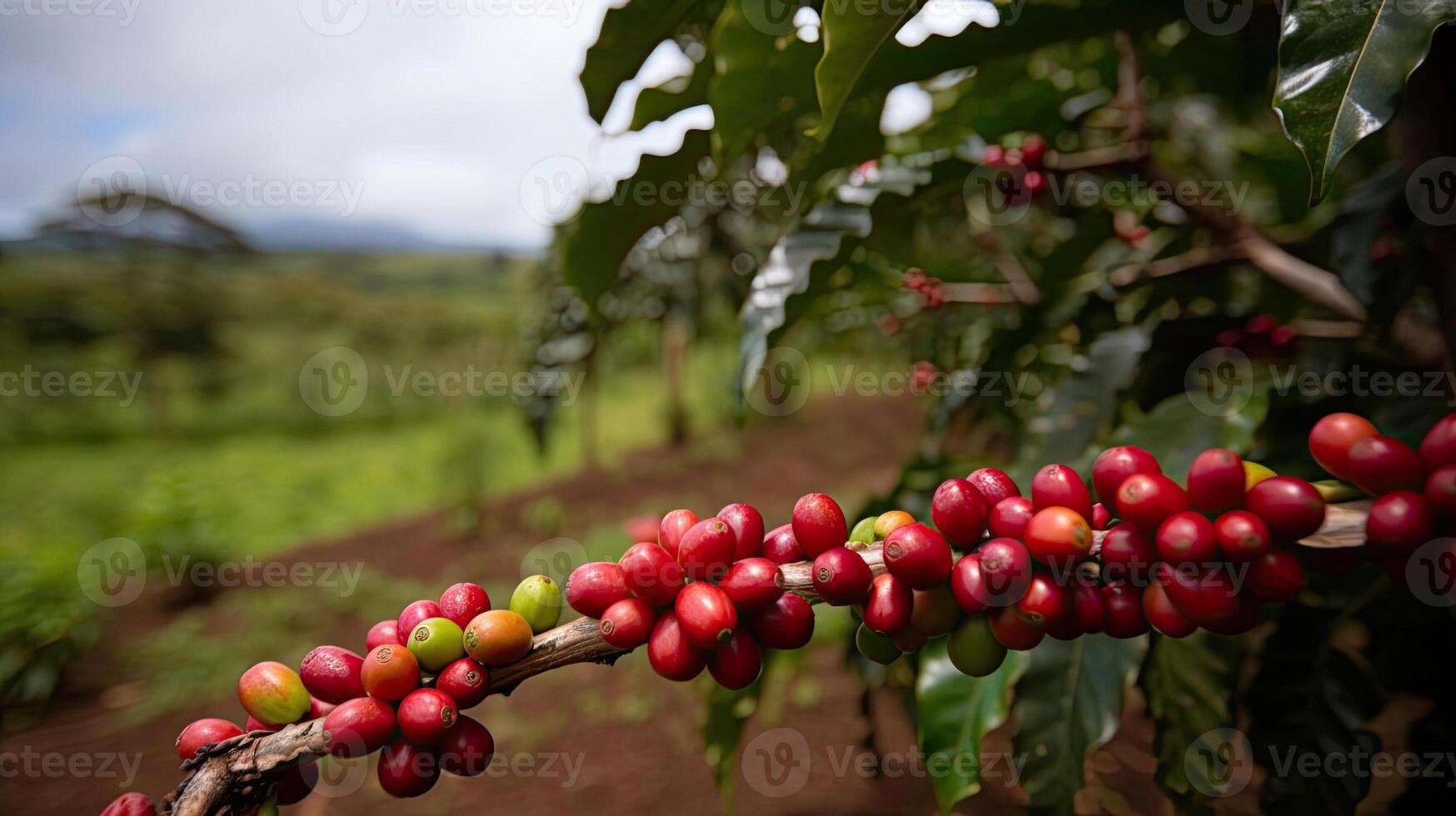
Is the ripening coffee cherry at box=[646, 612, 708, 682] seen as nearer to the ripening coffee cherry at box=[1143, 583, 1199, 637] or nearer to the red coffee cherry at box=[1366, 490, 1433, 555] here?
the ripening coffee cherry at box=[1143, 583, 1199, 637]

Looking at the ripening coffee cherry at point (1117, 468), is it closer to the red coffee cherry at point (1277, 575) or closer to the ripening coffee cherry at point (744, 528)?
the red coffee cherry at point (1277, 575)

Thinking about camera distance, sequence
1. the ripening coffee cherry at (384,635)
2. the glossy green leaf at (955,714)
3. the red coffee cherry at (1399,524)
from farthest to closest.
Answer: the glossy green leaf at (955,714) → the ripening coffee cherry at (384,635) → the red coffee cherry at (1399,524)

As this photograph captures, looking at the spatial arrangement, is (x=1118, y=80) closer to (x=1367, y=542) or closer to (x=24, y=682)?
(x=1367, y=542)

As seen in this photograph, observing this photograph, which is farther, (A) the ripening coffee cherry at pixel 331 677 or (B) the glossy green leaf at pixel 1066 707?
(B) the glossy green leaf at pixel 1066 707

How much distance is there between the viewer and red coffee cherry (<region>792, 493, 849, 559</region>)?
0.41 m

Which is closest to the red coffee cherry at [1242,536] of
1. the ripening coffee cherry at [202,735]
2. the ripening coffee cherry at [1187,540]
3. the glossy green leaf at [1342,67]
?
the ripening coffee cherry at [1187,540]

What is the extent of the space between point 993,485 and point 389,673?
1.24ft

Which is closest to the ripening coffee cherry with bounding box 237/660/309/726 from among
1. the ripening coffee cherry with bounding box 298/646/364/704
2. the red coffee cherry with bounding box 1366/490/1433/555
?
the ripening coffee cherry with bounding box 298/646/364/704

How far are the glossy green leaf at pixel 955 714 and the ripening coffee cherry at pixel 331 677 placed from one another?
1.66 feet

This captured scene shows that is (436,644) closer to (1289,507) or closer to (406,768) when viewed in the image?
(406,768)

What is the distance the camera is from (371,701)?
0.39 m

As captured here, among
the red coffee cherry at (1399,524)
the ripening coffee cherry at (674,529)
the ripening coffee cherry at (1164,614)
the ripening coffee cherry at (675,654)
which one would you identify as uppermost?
the ripening coffee cherry at (674,529)

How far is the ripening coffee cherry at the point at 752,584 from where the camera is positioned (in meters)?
0.39

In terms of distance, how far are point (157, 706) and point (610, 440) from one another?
3.58m
